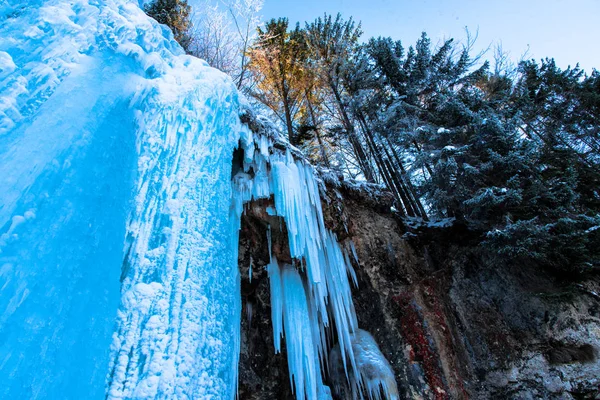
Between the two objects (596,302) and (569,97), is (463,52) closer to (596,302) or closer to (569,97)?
(569,97)

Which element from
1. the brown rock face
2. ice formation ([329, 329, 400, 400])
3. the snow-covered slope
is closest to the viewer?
the snow-covered slope

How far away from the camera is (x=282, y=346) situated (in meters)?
5.32

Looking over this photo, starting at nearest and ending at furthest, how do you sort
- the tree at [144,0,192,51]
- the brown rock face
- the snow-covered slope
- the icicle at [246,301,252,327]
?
1. the snow-covered slope
2. the brown rock face
3. the icicle at [246,301,252,327]
4. the tree at [144,0,192,51]

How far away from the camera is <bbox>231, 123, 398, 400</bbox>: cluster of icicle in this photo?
3988mm

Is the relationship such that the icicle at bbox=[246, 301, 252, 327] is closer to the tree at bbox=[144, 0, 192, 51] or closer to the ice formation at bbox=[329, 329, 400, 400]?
the ice formation at bbox=[329, 329, 400, 400]

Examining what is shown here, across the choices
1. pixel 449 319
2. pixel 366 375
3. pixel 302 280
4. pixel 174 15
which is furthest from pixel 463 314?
pixel 174 15

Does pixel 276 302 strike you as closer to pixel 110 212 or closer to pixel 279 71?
pixel 110 212

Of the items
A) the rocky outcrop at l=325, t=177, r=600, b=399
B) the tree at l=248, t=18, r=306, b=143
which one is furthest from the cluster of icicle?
the tree at l=248, t=18, r=306, b=143

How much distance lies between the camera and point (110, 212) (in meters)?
2.20

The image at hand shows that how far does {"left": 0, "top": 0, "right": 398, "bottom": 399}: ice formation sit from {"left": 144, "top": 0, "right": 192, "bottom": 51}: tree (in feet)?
18.6

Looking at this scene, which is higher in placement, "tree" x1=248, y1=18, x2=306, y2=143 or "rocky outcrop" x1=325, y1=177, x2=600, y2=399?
"tree" x1=248, y1=18, x2=306, y2=143

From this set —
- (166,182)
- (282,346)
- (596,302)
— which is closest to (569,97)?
(596,302)

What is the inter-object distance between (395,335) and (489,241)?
2580 mm

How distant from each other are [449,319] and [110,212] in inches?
245
